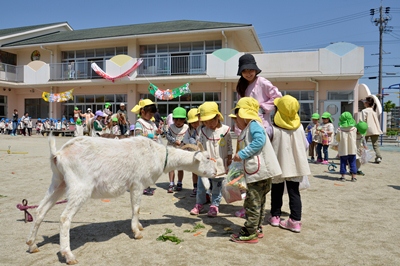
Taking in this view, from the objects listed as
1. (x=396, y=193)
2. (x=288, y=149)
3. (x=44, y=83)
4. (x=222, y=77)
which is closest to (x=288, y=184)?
(x=288, y=149)

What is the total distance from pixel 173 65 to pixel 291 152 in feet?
66.9

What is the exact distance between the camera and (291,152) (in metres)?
4.15

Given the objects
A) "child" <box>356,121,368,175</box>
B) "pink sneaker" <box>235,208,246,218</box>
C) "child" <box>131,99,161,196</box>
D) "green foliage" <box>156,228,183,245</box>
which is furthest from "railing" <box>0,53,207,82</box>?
"green foliage" <box>156,228,183,245</box>

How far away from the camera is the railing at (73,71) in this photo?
25.7 metres

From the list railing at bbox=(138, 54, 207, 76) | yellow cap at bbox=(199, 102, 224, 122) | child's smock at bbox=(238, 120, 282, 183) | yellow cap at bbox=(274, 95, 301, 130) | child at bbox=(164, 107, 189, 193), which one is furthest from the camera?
railing at bbox=(138, 54, 207, 76)

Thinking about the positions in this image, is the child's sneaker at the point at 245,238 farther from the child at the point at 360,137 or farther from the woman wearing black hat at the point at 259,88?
the child at the point at 360,137

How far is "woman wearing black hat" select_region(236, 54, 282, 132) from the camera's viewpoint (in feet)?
14.7

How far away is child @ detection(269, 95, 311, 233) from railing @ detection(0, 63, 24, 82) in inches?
1164

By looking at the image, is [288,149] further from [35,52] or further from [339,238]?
[35,52]

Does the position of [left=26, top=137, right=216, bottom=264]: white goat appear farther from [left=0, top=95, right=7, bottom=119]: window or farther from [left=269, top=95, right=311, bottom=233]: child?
[left=0, top=95, right=7, bottom=119]: window

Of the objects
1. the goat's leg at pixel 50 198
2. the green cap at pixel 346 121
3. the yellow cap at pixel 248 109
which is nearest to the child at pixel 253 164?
the yellow cap at pixel 248 109

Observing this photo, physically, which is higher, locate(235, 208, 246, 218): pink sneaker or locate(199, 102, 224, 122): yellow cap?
locate(199, 102, 224, 122): yellow cap

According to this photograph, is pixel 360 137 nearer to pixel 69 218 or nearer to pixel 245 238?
pixel 245 238

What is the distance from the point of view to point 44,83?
26.6m
